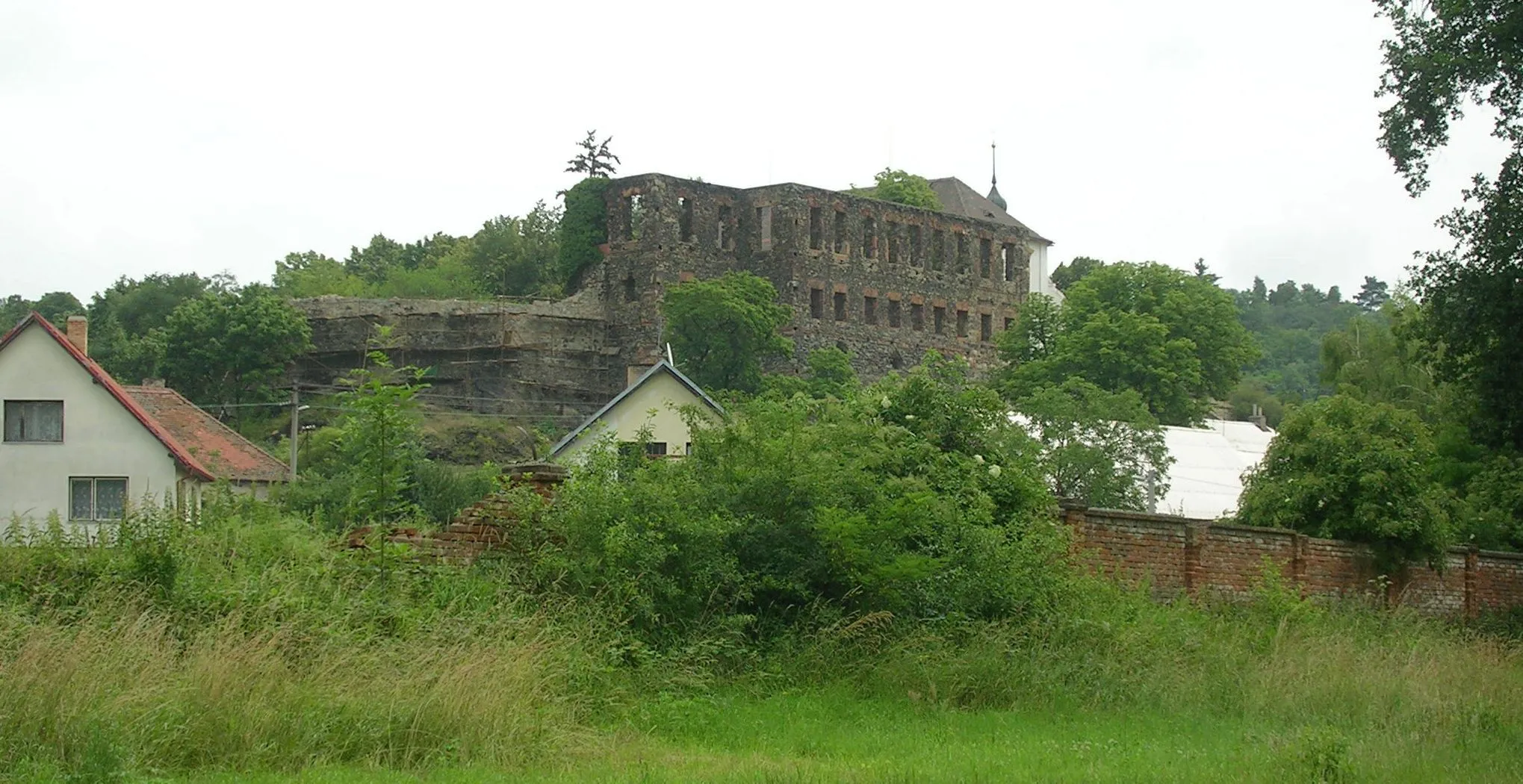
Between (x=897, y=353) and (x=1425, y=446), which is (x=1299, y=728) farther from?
(x=897, y=353)

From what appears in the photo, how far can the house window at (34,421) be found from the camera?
4019cm

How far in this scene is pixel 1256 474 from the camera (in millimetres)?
32094

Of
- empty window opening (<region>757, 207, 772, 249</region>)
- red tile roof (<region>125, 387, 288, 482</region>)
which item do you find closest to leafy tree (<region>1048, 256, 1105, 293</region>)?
empty window opening (<region>757, 207, 772, 249</region>)

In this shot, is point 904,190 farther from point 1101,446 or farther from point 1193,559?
point 1193,559

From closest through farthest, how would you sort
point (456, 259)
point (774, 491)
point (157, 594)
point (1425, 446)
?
point (157, 594) → point (774, 491) → point (1425, 446) → point (456, 259)

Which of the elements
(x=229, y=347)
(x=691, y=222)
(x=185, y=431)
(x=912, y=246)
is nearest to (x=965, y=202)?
(x=912, y=246)

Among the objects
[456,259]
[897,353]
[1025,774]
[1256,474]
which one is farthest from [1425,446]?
[456,259]

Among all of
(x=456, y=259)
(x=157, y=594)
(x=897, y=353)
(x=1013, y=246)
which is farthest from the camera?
(x=456, y=259)

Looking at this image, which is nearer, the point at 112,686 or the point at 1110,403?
the point at 112,686

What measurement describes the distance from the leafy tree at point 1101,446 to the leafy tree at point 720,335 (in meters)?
16.0

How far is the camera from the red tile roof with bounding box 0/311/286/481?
39906 mm

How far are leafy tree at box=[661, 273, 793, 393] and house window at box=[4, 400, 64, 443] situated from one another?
31919 millimetres

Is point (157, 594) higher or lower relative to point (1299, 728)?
higher

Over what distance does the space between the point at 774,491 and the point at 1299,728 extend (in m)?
5.68
